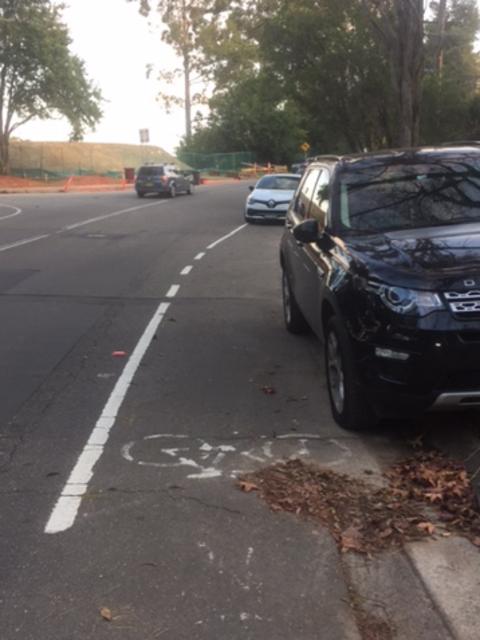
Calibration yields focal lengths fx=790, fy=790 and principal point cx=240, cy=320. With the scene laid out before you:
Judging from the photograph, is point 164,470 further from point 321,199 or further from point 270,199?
point 270,199

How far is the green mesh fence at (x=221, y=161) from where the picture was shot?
6731 cm

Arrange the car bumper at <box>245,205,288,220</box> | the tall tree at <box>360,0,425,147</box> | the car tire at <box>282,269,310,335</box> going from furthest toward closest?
the car bumper at <box>245,205,288,220</box> < the tall tree at <box>360,0,425,147</box> < the car tire at <box>282,269,310,335</box>

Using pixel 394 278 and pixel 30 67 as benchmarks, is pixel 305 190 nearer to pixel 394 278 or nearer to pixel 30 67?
pixel 394 278

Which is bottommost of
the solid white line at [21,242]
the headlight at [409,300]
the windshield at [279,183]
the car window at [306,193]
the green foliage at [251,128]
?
the solid white line at [21,242]

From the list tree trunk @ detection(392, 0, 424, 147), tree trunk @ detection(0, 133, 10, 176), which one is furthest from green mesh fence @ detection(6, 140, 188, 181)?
tree trunk @ detection(392, 0, 424, 147)

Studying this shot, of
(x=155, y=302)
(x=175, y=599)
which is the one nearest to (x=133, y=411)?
(x=175, y=599)

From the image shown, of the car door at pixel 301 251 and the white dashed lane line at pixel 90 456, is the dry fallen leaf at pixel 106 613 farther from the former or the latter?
the car door at pixel 301 251

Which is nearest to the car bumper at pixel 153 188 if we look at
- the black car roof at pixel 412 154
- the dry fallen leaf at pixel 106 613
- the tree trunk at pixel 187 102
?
the black car roof at pixel 412 154

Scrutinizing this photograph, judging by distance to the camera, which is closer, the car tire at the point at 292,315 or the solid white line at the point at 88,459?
the solid white line at the point at 88,459

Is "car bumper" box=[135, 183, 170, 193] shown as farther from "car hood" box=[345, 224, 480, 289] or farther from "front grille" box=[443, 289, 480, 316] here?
"front grille" box=[443, 289, 480, 316]

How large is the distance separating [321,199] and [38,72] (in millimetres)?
50278

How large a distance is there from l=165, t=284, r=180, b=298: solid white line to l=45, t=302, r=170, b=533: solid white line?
12.0 ft

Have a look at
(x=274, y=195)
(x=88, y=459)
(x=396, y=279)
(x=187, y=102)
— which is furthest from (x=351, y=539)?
(x=187, y=102)

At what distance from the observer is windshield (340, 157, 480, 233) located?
6.09 metres
